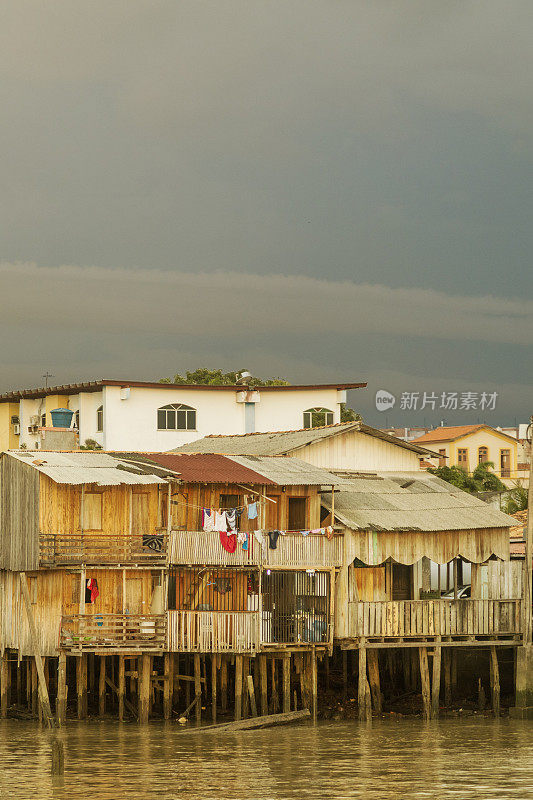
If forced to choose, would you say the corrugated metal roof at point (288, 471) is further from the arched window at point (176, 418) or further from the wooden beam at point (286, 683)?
the arched window at point (176, 418)

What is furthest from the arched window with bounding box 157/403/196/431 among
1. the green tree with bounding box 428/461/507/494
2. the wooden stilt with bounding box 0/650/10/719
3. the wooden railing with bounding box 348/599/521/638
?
the wooden railing with bounding box 348/599/521/638

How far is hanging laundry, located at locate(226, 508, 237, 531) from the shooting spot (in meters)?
48.5

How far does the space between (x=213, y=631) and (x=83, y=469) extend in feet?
22.7

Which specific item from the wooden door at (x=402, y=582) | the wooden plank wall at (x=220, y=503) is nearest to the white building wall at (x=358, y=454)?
the wooden plank wall at (x=220, y=503)

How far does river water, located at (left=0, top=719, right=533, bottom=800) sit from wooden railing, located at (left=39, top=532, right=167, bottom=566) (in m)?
5.55

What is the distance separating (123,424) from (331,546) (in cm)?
2768

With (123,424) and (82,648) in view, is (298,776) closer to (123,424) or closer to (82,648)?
(82,648)

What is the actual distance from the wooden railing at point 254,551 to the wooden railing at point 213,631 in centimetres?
174

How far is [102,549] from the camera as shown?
156 ft

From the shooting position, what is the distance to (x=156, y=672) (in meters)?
51.0

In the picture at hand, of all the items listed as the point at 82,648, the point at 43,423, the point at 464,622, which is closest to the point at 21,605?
the point at 82,648

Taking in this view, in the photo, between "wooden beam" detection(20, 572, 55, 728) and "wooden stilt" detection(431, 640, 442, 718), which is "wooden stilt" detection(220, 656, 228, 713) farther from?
"wooden stilt" detection(431, 640, 442, 718)

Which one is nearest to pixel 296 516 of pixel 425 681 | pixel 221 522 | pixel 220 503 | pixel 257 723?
pixel 220 503

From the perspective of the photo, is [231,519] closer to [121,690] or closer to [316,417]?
[121,690]
